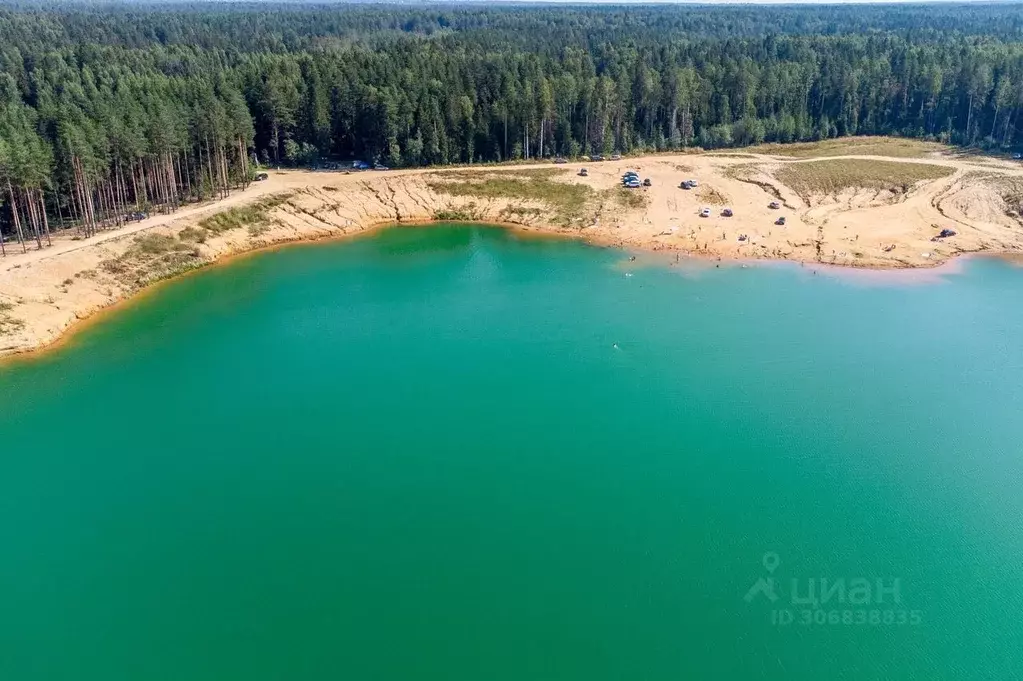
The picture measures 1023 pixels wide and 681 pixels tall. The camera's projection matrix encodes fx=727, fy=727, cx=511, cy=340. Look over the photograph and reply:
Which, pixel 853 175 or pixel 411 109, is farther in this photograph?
pixel 411 109

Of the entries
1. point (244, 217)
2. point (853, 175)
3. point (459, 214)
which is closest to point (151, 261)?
point (244, 217)

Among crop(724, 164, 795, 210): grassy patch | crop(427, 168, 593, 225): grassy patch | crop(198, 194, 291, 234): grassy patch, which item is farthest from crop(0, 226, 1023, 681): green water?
crop(724, 164, 795, 210): grassy patch

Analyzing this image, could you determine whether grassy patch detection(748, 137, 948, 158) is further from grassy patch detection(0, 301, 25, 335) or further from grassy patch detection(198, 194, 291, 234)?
grassy patch detection(0, 301, 25, 335)

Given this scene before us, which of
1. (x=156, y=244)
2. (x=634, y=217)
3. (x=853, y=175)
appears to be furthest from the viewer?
(x=853, y=175)

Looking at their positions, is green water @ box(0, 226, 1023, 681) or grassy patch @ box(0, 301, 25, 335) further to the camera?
grassy patch @ box(0, 301, 25, 335)

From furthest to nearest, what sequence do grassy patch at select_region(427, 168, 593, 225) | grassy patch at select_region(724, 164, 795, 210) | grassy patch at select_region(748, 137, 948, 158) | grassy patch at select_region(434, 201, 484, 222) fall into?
grassy patch at select_region(748, 137, 948, 158) → grassy patch at select_region(724, 164, 795, 210) → grassy patch at select_region(427, 168, 593, 225) → grassy patch at select_region(434, 201, 484, 222)

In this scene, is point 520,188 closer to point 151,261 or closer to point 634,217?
point 634,217

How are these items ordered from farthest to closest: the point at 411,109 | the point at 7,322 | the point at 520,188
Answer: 1. the point at 411,109
2. the point at 520,188
3. the point at 7,322

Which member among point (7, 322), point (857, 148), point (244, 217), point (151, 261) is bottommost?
point (7, 322)
